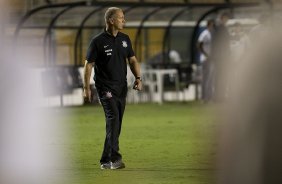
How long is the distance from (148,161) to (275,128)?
7.04m

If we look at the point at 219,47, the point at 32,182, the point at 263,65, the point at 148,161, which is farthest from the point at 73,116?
the point at 263,65

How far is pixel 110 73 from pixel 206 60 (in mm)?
14799

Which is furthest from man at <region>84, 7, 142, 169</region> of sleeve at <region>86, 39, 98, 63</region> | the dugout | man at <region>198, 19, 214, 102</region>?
man at <region>198, 19, 214, 102</region>

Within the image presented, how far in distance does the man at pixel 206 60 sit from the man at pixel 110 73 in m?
14.1

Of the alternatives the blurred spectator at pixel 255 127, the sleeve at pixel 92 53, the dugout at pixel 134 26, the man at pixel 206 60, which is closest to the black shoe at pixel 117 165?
the sleeve at pixel 92 53

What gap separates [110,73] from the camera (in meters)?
13.8

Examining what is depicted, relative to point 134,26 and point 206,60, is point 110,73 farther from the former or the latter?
point 134,26

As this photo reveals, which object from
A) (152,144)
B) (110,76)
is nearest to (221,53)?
(152,144)

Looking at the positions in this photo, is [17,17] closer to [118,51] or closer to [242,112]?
[118,51]

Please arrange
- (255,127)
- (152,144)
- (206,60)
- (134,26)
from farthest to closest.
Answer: (134,26)
(206,60)
(152,144)
(255,127)

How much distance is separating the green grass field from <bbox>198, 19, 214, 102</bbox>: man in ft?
1.35

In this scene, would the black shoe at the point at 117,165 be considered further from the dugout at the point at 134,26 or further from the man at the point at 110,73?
the dugout at the point at 134,26

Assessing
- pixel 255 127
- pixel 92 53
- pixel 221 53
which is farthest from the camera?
pixel 221 53

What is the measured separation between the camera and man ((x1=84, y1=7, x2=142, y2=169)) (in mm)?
13734
